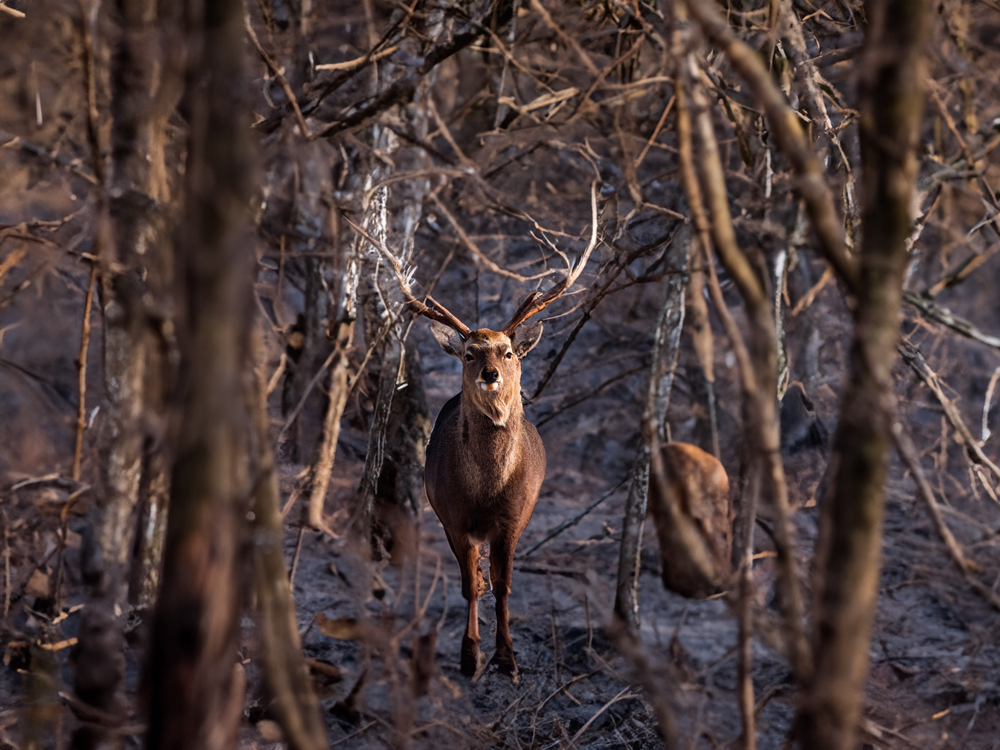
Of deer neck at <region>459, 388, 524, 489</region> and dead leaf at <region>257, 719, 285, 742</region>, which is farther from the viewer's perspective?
deer neck at <region>459, 388, 524, 489</region>

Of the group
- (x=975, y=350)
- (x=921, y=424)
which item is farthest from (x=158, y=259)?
(x=975, y=350)

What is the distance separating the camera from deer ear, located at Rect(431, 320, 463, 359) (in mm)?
5277

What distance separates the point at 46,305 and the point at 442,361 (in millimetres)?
4715

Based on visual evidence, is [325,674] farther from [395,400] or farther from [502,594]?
[395,400]

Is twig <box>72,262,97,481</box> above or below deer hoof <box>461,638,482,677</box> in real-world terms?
above

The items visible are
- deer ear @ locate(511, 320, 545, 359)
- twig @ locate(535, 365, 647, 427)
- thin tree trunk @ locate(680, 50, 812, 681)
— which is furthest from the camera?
twig @ locate(535, 365, 647, 427)

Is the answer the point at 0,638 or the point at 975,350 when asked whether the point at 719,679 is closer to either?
the point at 0,638

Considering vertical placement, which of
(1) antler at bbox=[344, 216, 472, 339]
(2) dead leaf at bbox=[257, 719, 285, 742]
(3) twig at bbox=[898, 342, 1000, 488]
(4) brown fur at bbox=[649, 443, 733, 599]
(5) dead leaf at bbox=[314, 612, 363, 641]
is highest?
(1) antler at bbox=[344, 216, 472, 339]

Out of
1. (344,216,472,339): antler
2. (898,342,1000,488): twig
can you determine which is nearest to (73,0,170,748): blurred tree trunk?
(344,216,472,339): antler

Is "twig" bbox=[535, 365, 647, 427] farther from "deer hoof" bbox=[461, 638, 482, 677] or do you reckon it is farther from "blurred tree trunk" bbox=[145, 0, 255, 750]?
"blurred tree trunk" bbox=[145, 0, 255, 750]

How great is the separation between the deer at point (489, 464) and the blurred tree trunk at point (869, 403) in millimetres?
2811

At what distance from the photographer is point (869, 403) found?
6.01 feet

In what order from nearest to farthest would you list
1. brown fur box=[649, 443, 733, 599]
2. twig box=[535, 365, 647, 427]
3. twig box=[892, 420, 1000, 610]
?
1. twig box=[892, 420, 1000, 610]
2. brown fur box=[649, 443, 733, 599]
3. twig box=[535, 365, 647, 427]

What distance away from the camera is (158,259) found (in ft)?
8.82
